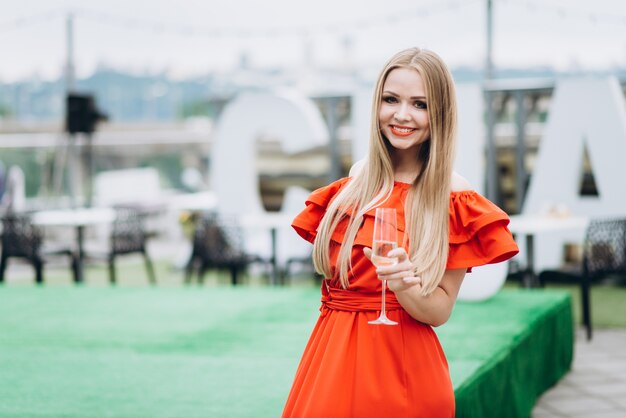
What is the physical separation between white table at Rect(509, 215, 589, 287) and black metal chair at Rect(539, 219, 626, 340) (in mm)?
344

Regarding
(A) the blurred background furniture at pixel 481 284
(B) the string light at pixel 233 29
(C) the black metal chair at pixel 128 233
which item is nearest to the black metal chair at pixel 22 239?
(C) the black metal chair at pixel 128 233

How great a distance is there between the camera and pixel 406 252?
2.14m

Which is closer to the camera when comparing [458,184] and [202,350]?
[458,184]

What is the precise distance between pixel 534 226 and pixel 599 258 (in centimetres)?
52

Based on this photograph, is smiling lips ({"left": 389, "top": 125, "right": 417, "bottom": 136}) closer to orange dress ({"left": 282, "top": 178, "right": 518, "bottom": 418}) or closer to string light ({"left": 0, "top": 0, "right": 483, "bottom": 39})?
orange dress ({"left": 282, "top": 178, "right": 518, "bottom": 418})

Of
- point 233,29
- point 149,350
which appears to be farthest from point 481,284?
point 233,29

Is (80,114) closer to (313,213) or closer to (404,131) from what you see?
(313,213)

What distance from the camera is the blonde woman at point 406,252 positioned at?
2.14 meters

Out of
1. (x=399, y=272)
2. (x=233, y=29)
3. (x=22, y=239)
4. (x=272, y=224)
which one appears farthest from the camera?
(x=233, y=29)

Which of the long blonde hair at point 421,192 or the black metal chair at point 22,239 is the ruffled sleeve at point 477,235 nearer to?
the long blonde hair at point 421,192

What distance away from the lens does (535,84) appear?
29.9 feet

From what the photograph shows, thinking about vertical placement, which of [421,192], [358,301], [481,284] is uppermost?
[421,192]

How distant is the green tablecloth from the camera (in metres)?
3.92

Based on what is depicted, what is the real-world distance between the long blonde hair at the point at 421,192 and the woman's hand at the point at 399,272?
10cm
